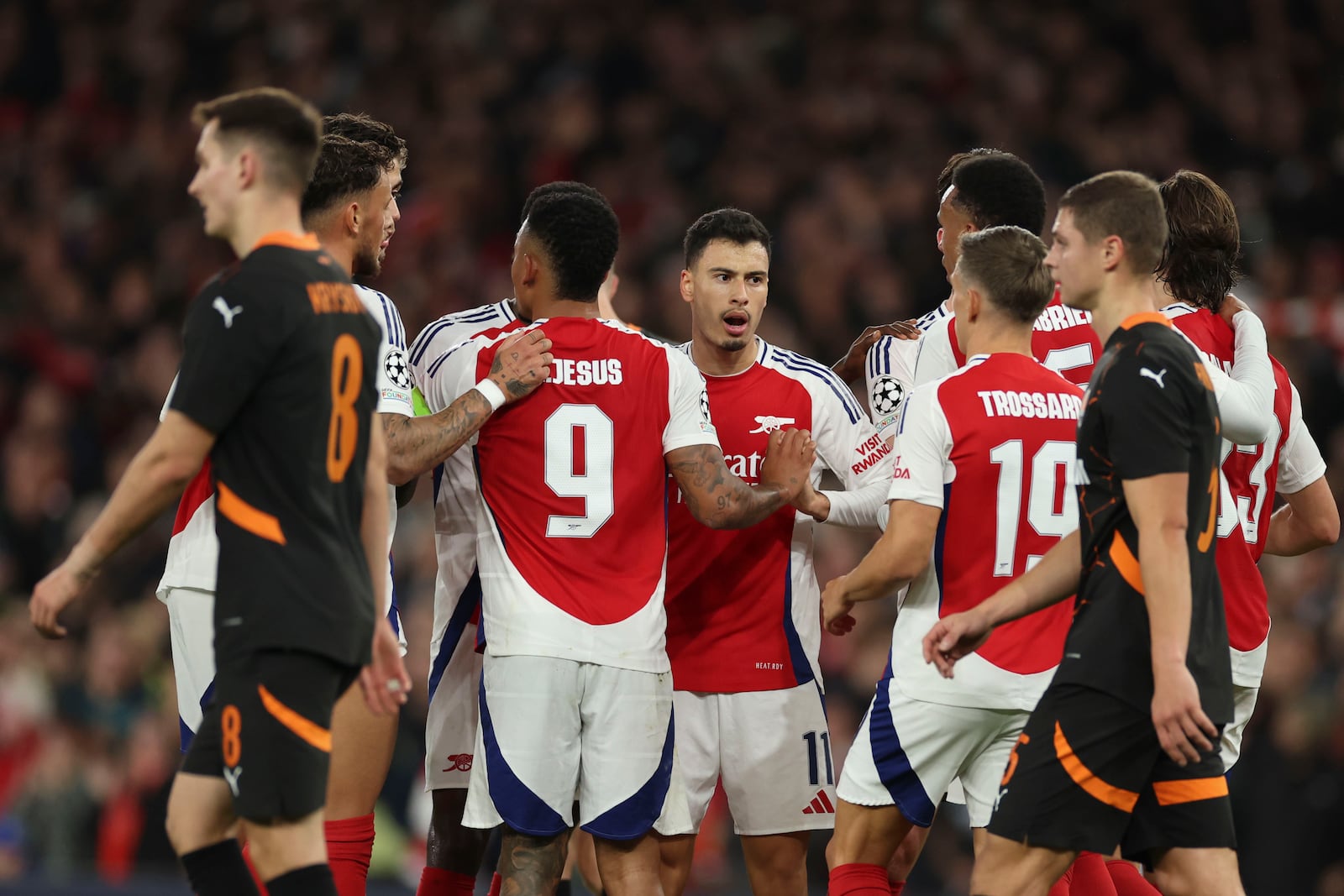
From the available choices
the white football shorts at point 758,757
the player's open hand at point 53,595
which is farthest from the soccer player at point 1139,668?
the player's open hand at point 53,595

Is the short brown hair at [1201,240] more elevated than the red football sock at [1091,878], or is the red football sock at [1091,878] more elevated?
the short brown hair at [1201,240]

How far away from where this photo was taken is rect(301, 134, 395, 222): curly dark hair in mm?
5438

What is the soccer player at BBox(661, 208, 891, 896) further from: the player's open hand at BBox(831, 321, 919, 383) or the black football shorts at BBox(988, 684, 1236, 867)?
the black football shorts at BBox(988, 684, 1236, 867)

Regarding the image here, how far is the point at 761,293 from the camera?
600cm

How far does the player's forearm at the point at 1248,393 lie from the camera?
488cm

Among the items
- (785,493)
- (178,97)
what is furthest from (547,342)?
(178,97)

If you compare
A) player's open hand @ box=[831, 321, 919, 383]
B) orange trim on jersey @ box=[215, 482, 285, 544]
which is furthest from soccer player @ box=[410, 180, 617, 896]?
orange trim on jersey @ box=[215, 482, 285, 544]

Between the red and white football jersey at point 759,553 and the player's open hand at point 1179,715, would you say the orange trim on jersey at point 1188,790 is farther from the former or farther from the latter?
the red and white football jersey at point 759,553

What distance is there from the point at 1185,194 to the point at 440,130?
9651 mm

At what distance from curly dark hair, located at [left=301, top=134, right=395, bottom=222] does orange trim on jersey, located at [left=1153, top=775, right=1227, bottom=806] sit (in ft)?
10.5

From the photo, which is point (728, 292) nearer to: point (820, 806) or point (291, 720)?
point (820, 806)

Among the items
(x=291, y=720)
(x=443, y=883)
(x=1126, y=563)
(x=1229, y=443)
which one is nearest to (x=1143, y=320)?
(x=1126, y=563)

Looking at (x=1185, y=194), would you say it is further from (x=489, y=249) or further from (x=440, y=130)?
(x=440, y=130)

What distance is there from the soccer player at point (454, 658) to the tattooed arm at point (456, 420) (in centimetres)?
52
